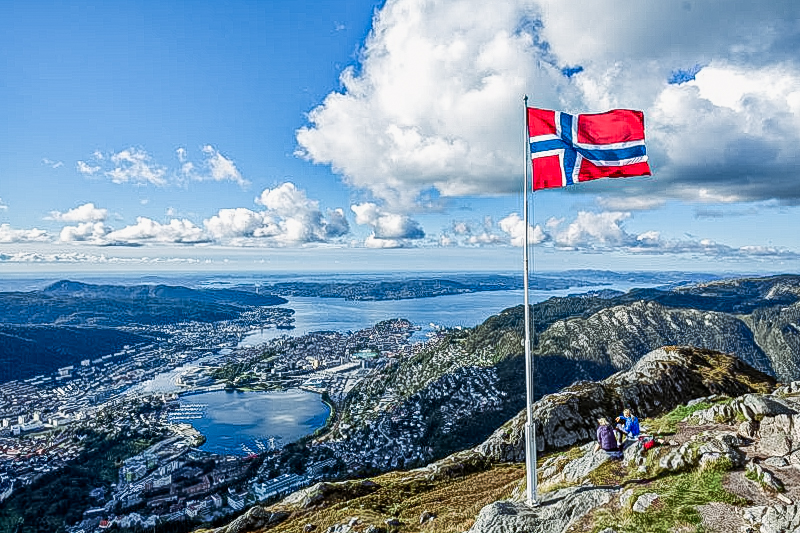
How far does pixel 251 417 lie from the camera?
369ft

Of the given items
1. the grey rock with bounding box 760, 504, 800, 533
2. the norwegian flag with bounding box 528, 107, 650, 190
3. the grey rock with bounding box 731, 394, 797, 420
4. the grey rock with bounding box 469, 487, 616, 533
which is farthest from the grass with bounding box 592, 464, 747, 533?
A: the norwegian flag with bounding box 528, 107, 650, 190

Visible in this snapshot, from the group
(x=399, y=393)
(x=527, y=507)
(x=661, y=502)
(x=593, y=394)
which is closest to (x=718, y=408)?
(x=661, y=502)

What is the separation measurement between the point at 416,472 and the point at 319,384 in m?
122

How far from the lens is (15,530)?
61.0m

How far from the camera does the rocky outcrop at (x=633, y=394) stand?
1252 inches

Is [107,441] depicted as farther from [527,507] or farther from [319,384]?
[527,507]

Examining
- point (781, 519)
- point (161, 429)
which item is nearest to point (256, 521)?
point (781, 519)

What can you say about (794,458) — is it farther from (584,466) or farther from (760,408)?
(584,466)

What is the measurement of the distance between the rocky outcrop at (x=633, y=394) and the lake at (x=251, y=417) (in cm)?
7107

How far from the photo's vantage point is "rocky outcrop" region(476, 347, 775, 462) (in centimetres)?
3180

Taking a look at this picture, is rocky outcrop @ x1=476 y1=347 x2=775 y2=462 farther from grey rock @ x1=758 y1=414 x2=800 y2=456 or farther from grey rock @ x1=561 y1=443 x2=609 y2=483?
grey rock @ x1=758 y1=414 x2=800 y2=456

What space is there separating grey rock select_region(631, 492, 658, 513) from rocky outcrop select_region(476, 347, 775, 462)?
1991 cm

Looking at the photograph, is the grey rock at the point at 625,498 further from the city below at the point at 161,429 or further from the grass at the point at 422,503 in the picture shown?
the city below at the point at 161,429

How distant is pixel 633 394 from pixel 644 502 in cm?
3232
